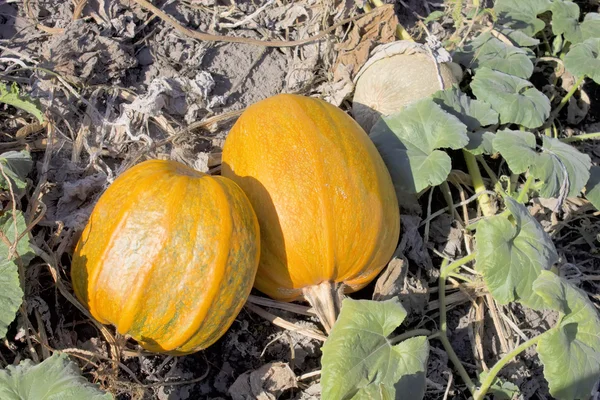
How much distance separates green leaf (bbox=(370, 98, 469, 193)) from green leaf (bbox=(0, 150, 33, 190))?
4.79 feet

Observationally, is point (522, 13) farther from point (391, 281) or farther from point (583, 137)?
point (391, 281)

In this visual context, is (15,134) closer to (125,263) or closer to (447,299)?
(125,263)

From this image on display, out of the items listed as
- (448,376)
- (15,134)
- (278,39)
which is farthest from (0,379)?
(278,39)

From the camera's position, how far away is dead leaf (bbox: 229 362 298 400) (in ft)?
7.55

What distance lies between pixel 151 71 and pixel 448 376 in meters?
1.98

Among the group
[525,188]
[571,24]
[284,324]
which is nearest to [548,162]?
[525,188]

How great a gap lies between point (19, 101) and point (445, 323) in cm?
198

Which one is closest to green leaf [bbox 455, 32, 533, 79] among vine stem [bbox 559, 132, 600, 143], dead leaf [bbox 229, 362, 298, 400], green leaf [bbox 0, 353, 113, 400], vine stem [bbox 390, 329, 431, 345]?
vine stem [bbox 559, 132, 600, 143]

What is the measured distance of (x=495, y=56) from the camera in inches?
131

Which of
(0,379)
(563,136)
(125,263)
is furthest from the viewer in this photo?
(563,136)

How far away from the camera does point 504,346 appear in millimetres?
2705

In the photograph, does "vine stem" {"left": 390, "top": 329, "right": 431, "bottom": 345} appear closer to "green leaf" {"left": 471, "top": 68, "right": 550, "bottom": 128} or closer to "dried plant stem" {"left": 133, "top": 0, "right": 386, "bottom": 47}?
"green leaf" {"left": 471, "top": 68, "right": 550, "bottom": 128}

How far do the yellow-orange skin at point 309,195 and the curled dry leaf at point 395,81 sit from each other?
0.54 metres

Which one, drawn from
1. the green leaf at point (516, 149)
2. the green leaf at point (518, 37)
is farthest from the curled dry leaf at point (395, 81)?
the green leaf at point (518, 37)
